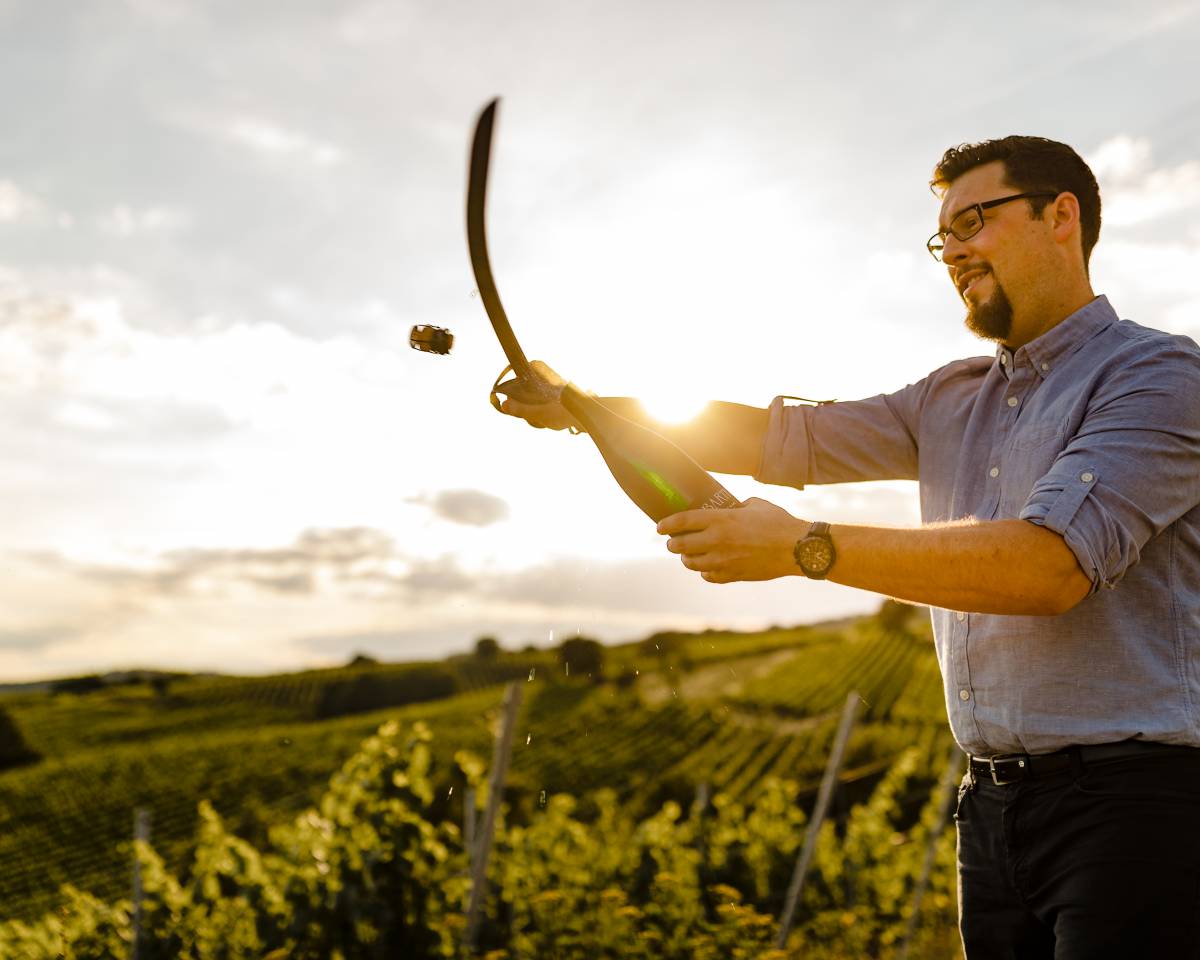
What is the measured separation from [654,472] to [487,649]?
2860 inches

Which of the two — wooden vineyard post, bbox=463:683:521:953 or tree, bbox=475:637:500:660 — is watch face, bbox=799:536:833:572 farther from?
tree, bbox=475:637:500:660

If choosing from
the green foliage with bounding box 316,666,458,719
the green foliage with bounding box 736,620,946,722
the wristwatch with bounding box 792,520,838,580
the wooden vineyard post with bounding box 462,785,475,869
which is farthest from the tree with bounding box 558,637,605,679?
the green foliage with bounding box 316,666,458,719

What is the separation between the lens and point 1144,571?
1.88 meters

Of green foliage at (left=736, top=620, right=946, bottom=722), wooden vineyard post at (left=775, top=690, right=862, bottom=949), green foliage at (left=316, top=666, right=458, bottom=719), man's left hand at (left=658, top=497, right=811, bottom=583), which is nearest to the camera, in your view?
man's left hand at (left=658, top=497, right=811, bottom=583)

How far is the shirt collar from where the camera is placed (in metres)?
2.12

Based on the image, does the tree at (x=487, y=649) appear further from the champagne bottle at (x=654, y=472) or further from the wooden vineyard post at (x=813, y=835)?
the champagne bottle at (x=654, y=472)

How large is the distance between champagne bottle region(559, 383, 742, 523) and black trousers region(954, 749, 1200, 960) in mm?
840

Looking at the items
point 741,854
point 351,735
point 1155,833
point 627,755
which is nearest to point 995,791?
point 1155,833

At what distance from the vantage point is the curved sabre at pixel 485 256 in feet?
5.70

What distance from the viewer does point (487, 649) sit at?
72.9 m

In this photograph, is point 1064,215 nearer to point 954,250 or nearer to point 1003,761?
point 954,250

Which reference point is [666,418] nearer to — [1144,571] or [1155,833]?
[1144,571]

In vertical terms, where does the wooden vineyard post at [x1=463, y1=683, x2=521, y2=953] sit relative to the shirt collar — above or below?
below

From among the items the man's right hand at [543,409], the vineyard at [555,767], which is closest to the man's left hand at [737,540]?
the vineyard at [555,767]
